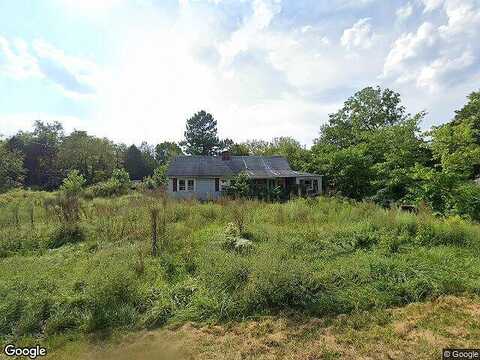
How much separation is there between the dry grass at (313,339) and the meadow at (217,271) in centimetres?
23

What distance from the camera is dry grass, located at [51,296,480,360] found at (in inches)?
162

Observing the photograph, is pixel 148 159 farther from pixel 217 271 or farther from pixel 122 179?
pixel 217 271

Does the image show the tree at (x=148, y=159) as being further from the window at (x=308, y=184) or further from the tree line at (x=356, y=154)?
the window at (x=308, y=184)

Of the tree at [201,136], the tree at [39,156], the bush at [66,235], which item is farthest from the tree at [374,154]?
the tree at [39,156]

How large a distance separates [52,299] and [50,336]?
0.78m

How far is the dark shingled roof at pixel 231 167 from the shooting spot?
2445 cm

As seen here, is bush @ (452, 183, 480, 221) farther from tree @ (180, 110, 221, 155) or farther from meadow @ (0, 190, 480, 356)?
tree @ (180, 110, 221, 155)

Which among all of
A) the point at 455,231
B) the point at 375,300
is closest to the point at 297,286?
the point at 375,300

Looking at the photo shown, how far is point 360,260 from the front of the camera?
6625 mm

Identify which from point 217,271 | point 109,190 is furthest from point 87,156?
point 217,271

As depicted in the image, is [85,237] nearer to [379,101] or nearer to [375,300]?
[375,300]

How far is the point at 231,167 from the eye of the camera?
2578cm

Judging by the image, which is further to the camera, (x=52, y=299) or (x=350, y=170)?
(x=350, y=170)

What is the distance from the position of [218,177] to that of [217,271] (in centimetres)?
1871
